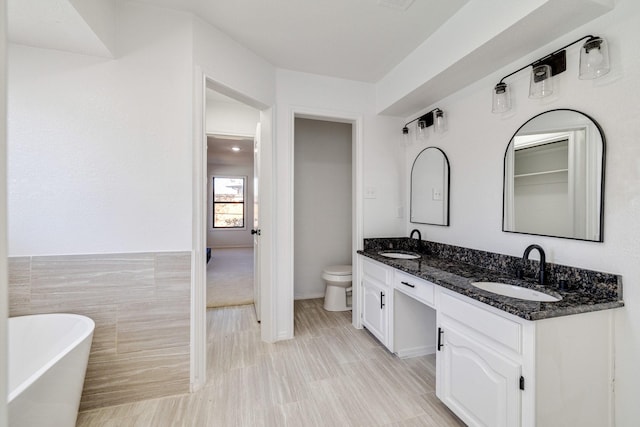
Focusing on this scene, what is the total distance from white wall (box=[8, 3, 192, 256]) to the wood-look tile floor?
98cm

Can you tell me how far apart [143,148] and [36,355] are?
1288 millimetres

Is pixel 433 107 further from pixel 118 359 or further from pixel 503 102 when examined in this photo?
pixel 118 359

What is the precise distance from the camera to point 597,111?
129cm

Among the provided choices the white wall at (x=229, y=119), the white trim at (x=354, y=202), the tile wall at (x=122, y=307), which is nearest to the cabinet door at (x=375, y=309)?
the white trim at (x=354, y=202)

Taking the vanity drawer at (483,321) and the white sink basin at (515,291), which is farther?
the white sink basin at (515,291)

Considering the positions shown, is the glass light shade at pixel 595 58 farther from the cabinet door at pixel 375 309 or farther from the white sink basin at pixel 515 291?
the cabinet door at pixel 375 309

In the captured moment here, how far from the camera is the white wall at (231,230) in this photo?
763 centimetres

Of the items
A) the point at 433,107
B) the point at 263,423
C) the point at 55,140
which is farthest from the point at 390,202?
the point at 55,140

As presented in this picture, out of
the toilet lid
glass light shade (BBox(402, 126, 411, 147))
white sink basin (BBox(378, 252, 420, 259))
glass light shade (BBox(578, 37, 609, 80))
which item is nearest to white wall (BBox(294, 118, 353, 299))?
the toilet lid

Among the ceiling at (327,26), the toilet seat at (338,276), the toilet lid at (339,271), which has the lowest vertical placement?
the toilet seat at (338,276)

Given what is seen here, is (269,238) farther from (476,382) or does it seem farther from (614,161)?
(614,161)

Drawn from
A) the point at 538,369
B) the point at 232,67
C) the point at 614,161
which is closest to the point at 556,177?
the point at 614,161

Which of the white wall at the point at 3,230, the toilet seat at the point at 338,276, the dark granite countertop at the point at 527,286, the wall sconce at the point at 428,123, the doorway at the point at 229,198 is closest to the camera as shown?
the white wall at the point at 3,230

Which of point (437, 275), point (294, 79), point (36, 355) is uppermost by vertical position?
point (294, 79)
